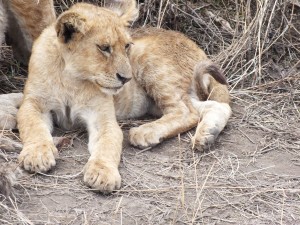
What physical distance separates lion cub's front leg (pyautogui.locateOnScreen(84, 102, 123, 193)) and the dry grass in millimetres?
62

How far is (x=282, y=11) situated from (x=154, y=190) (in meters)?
2.58

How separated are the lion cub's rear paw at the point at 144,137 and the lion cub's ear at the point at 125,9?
682mm

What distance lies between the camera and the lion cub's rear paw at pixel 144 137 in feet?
13.7

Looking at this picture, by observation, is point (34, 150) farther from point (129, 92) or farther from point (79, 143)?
point (129, 92)

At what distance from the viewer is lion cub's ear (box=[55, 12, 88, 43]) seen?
3887mm

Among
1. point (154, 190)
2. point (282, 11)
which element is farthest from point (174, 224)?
point (282, 11)

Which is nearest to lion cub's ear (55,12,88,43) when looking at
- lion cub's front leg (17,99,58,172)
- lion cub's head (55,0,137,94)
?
lion cub's head (55,0,137,94)

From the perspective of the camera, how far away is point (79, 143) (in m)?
4.20

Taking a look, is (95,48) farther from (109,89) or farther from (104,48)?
(109,89)

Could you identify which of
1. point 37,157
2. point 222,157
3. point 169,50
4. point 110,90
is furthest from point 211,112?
point 37,157

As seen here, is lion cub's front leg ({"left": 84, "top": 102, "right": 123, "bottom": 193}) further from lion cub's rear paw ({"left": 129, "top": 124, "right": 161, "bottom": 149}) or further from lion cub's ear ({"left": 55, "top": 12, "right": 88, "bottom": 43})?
lion cub's ear ({"left": 55, "top": 12, "right": 88, "bottom": 43})

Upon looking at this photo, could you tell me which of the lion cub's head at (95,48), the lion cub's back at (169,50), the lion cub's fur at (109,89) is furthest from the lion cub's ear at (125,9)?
the lion cub's back at (169,50)

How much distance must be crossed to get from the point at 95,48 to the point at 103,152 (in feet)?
1.99

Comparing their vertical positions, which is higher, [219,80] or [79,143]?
[219,80]
